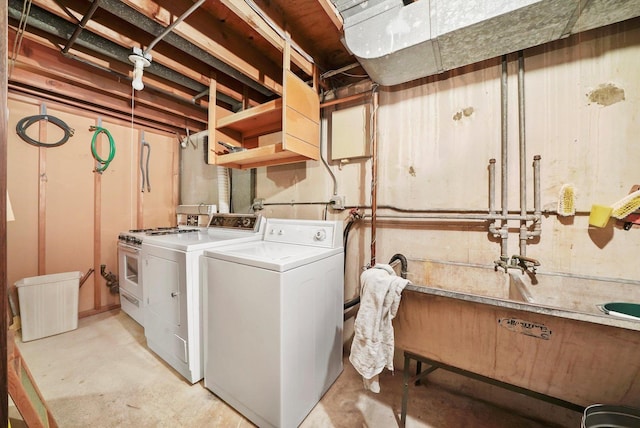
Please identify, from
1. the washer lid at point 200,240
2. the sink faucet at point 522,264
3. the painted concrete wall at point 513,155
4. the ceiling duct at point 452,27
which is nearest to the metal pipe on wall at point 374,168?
the painted concrete wall at point 513,155

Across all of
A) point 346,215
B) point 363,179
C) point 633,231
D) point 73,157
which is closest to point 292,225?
point 346,215

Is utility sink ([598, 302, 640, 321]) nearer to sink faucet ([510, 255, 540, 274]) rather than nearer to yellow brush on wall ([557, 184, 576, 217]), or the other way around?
sink faucet ([510, 255, 540, 274])

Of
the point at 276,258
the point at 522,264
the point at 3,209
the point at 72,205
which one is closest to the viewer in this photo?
the point at 3,209

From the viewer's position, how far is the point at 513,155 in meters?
1.44

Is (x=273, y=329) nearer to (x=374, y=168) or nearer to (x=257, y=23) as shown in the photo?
(x=374, y=168)

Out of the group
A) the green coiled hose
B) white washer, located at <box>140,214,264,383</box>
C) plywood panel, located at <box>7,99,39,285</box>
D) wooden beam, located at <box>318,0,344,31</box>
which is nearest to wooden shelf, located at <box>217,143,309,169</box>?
white washer, located at <box>140,214,264,383</box>

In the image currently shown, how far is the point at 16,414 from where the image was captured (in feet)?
4.53

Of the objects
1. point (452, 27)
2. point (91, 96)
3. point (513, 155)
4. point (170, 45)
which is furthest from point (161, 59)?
point (513, 155)

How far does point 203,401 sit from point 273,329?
2.80 feet

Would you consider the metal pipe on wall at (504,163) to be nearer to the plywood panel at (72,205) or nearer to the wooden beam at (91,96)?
the wooden beam at (91,96)

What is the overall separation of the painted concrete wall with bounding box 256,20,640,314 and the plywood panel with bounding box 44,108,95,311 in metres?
2.81

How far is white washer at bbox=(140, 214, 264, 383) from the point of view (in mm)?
1510

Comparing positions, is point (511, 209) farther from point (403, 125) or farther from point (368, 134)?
point (368, 134)

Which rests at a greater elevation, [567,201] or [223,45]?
[223,45]
